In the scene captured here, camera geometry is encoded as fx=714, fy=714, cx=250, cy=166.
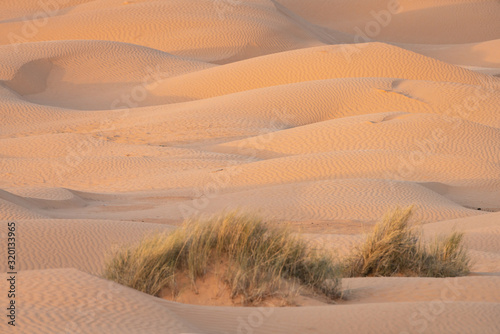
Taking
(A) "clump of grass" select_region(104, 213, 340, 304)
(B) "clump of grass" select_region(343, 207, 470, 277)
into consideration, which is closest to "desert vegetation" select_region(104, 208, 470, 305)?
(A) "clump of grass" select_region(104, 213, 340, 304)

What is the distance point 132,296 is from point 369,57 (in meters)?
27.3

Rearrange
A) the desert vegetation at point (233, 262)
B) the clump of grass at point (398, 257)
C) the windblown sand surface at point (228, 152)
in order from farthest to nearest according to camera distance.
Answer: the clump of grass at point (398, 257)
the desert vegetation at point (233, 262)
the windblown sand surface at point (228, 152)

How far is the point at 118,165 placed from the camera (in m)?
18.6

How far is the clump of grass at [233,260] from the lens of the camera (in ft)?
21.1

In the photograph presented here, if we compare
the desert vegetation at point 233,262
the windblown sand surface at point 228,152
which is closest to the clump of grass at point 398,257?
the windblown sand surface at point 228,152

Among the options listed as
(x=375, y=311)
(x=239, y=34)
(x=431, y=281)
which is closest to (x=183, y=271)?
(x=375, y=311)

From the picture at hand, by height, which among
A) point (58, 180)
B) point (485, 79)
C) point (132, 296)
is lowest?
point (58, 180)

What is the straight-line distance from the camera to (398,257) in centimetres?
823

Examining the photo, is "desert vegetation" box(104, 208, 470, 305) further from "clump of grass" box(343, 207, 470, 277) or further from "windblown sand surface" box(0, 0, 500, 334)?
"clump of grass" box(343, 207, 470, 277)

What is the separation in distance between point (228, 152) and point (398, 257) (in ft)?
43.2

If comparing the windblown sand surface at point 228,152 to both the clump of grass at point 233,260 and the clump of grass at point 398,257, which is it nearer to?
the clump of grass at point 233,260

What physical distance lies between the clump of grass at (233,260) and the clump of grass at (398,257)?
1.05 metres

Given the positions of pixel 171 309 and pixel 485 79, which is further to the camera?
pixel 485 79

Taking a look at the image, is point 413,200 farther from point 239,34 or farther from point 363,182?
point 239,34
